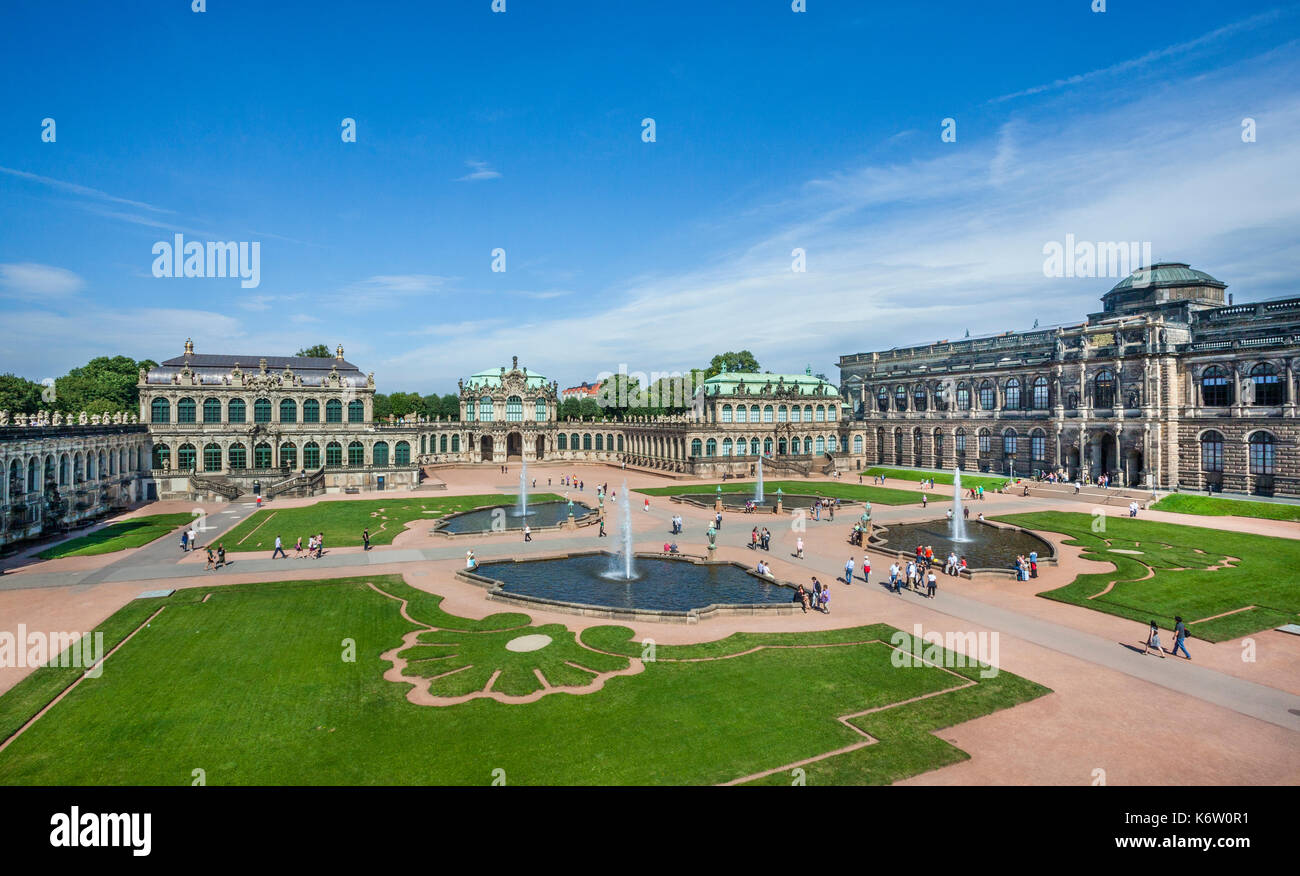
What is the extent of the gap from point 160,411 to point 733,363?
342ft

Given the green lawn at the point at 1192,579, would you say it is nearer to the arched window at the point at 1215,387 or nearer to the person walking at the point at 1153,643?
the person walking at the point at 1153,643

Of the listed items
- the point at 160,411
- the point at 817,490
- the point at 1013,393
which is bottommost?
the point at 817,490

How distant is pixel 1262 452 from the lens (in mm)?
66562

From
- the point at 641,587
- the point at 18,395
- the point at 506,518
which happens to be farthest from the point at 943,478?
the point at 18,395

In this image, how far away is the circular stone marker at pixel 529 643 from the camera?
27531 mm

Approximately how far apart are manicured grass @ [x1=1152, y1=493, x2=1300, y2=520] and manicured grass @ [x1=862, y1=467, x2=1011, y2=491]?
1867 centimetres

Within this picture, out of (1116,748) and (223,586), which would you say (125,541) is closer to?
(223,586)

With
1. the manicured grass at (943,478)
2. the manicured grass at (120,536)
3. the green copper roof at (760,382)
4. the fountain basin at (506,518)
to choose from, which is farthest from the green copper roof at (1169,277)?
the manicured grass at (120,536)

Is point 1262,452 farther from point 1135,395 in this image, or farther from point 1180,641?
point 1180,641

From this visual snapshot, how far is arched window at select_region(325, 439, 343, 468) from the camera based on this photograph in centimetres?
8875

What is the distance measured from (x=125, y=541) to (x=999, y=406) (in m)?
96.4

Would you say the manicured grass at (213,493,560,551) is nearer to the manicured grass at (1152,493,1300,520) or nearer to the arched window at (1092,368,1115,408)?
the manicured grass at (1152,493,1300,520)

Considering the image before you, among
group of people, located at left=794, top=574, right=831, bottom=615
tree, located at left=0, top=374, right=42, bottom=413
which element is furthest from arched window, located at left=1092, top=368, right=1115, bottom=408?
tree, located at left=0, top=374, right=42, bottom=413

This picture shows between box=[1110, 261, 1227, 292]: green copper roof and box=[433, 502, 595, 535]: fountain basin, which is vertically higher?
box=[1110, 261, 1227, 292]: green copper roof
